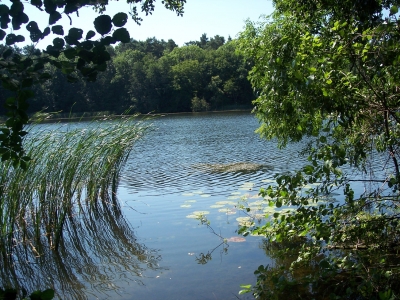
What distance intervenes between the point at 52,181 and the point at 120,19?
18.8 ft

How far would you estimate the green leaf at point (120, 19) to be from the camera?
171 centimetres

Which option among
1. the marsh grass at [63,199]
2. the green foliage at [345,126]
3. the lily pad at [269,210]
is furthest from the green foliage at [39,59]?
the lily pad at [269,210]

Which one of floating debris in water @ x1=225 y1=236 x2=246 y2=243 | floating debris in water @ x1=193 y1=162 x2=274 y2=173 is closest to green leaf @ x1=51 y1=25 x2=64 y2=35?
floating debris in water @ x1=225 y1=236 x2=246 y2=243

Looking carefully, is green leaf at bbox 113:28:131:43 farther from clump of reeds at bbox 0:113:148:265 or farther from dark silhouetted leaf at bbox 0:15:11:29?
clump of reeds at bbox 0:113:148:265

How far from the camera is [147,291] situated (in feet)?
17.6

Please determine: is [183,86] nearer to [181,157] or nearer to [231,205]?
[181,157]

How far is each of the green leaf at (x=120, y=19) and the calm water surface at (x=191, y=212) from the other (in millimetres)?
4001

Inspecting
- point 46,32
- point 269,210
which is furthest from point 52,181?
point 46,32

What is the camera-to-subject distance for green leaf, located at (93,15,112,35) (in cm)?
170

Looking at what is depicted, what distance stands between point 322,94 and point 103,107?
6086 centimetres

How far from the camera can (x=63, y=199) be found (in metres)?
6.98

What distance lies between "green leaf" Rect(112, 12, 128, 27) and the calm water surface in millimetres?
4001

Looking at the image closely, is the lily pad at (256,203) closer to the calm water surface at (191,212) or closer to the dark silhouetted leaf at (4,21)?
the calm water surface at (191,212)

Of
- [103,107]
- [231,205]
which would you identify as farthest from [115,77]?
[231,205]
